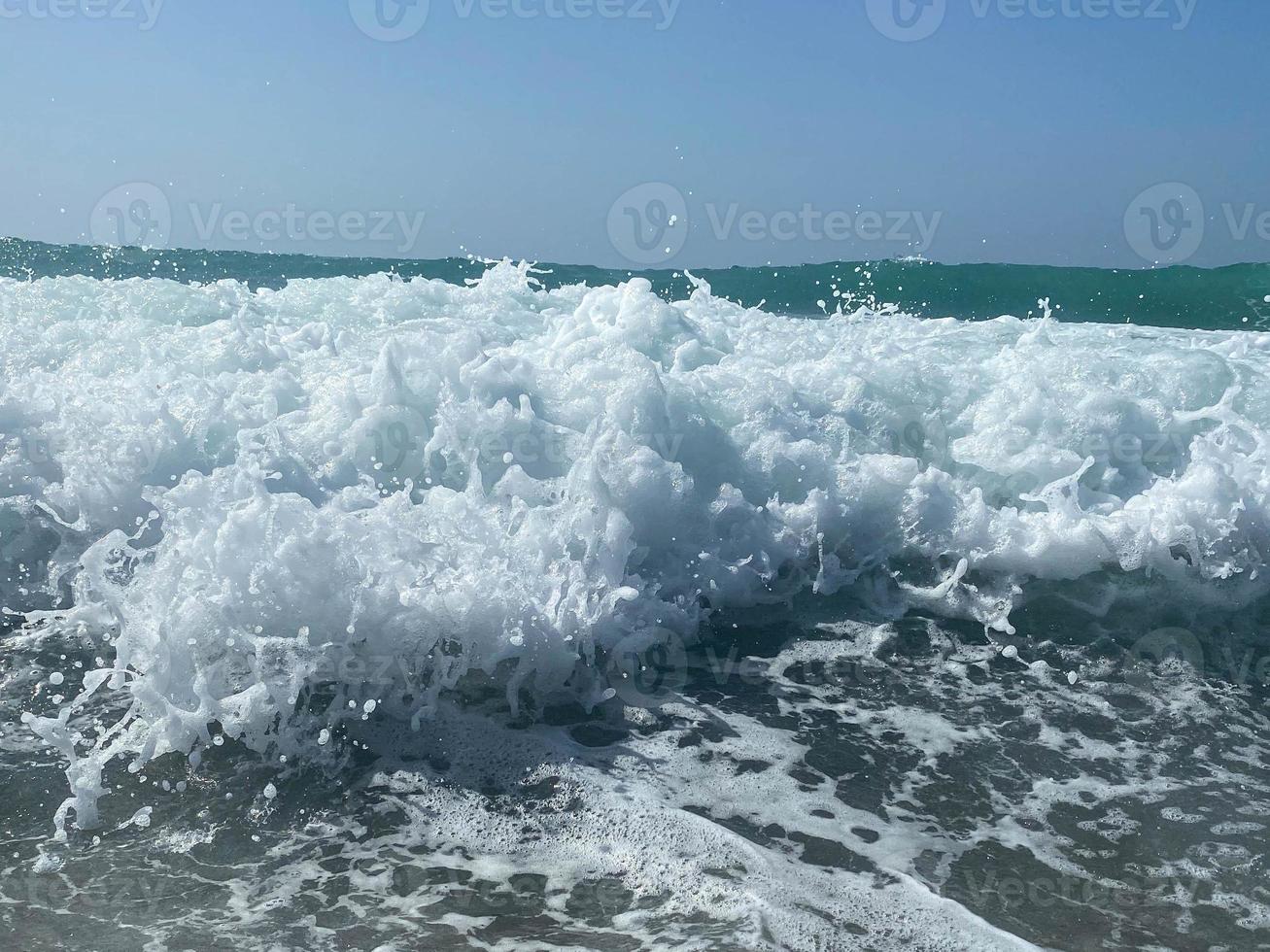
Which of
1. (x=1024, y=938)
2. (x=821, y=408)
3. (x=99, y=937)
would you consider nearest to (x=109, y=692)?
(x=99, y=937)

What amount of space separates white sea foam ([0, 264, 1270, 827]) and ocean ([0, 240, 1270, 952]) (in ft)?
0.07

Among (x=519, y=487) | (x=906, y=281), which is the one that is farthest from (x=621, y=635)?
(x=906, y=281)

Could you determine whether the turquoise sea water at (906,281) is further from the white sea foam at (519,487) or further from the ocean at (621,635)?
the ocean at (621,635)

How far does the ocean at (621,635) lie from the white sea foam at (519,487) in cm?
2

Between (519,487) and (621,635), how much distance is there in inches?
41.7

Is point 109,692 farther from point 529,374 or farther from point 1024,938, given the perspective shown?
point 1024,938

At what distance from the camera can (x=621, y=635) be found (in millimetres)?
4453

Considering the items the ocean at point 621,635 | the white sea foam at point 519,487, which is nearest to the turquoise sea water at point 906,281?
the white sea foam at point 519,487

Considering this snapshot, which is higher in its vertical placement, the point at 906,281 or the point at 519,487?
the point at 906,281

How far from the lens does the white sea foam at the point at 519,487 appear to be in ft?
12.9

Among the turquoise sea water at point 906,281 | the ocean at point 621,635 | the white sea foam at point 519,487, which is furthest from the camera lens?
the turquoise sea water at point 906,281

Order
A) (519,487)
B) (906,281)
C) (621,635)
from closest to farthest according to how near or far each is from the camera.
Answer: (621,635)
(519,487)
(906,281)

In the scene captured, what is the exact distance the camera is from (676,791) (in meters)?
3.46

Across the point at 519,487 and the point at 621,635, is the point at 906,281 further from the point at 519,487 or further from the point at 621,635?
the point at 621,635
